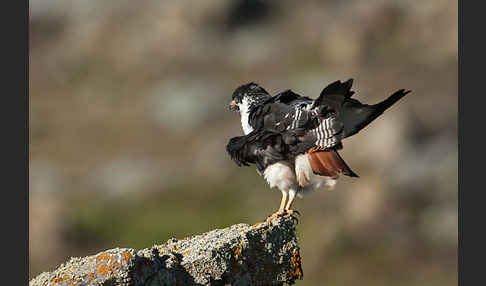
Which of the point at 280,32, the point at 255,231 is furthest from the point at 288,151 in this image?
the point at 280,32

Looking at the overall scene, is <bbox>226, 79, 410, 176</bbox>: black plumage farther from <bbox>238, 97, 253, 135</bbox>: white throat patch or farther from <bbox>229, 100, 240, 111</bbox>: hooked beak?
<bbox>229, 100, 240, 111</bbox>: hooked beak

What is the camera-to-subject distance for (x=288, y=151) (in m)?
10.5

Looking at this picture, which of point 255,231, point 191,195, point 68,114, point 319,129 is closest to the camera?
point 255,231

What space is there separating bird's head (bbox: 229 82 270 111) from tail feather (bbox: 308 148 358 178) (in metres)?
1.78

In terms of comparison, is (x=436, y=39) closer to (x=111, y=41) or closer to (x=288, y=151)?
(x=111, y=41)

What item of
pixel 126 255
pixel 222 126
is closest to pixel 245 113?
pixel 126 255

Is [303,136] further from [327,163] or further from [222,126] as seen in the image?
[222,126]

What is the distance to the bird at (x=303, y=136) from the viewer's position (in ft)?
32.6

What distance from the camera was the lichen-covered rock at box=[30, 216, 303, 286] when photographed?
7582 mm

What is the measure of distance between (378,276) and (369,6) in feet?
79.8

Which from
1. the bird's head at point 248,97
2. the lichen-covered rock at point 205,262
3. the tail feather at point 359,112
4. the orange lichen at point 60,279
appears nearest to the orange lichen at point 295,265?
the lichen-covered rock at point 205,262

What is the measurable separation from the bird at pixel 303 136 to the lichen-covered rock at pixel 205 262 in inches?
32.5

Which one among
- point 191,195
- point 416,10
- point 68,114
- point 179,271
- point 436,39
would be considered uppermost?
point 416,10

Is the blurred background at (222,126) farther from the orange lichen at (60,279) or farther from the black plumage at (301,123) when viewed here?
the orange lichen at (60,279)
